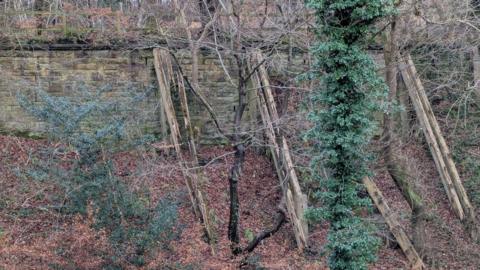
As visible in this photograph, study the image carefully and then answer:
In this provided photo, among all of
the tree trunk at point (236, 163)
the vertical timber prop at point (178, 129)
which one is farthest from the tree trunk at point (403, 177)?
the vertical timber prop at point (178, 129)

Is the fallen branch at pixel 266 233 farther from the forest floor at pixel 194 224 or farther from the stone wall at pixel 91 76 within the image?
the stone wall at pixel 91 76

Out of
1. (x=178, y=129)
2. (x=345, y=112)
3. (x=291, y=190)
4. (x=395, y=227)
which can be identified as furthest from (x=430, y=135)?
(x=178, y=129)

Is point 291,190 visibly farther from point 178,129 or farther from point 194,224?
point 178,129

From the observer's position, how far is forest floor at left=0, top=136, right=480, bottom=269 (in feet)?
26.4

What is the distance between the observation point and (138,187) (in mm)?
9508

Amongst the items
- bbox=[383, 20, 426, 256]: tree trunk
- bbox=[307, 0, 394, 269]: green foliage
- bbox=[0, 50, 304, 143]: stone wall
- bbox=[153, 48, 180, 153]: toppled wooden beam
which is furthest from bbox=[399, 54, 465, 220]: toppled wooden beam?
bbox=[153, 48, 180, 153]: toppled wooden beam

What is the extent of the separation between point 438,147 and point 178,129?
20.0 ft

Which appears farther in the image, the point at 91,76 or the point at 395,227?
the point at 91,76

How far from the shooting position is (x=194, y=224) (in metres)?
10.2

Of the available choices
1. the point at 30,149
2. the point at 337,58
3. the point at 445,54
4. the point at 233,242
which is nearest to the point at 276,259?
the point at 233,242

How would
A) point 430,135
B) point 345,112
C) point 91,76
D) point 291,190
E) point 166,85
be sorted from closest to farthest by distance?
point 345,112 → point 291,190 → point 430,135 → point 166,85 → point 91,76

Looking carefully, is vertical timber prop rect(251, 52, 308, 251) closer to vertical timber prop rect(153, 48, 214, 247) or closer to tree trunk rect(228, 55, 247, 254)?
tree trunk rect(228, 55, 247, 254)

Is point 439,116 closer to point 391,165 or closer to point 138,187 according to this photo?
point 391,165

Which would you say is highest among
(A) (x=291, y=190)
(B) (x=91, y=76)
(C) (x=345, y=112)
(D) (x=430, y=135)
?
(C) (x=345, y=112)
